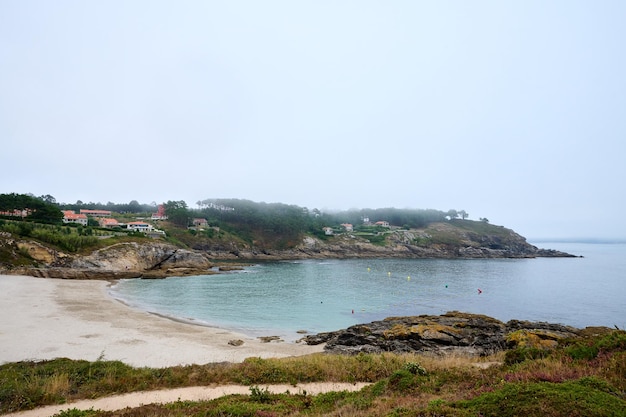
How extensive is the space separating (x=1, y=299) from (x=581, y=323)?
6090 centimetres

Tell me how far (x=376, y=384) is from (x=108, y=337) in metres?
22.0

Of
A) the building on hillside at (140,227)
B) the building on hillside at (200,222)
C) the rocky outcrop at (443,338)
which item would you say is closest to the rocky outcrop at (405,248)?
the building on hillside at (140,227)

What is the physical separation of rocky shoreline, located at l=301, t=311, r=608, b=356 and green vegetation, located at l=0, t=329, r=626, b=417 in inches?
199

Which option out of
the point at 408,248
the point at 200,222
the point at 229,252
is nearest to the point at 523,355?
the point at 229,252

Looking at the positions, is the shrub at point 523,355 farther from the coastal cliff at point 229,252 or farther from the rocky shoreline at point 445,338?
the coastal cliff at point 229,252

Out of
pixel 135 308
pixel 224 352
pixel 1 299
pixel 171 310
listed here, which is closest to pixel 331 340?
pixel 224 352

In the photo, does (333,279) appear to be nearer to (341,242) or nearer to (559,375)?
(559,375)

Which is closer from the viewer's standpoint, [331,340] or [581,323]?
[331,340]

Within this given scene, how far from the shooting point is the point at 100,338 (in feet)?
79.4

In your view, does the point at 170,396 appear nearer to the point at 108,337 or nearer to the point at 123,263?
the point at 108,337

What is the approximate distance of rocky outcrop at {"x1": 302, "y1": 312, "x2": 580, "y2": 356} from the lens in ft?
66.5

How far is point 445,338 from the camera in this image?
23.9m

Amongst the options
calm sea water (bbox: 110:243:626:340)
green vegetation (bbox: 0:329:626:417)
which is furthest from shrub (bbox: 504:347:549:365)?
calm sea water (bbox: 110:243:626:340)

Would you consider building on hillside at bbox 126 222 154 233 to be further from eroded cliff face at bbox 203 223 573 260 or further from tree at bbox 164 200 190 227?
eroded cliff face at bbox 203 223 573 260
